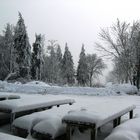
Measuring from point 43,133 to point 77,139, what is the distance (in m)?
0.86

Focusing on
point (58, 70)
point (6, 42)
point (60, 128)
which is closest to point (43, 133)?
point (60, 128)

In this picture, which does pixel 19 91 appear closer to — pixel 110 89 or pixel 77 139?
pixel 110 89

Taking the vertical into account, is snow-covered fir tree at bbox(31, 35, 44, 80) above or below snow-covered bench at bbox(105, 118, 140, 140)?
above

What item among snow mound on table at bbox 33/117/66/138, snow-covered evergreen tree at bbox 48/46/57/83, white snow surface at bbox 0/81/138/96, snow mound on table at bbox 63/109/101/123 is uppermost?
snow-covered evergreen tree at bbox 48/46/57/83

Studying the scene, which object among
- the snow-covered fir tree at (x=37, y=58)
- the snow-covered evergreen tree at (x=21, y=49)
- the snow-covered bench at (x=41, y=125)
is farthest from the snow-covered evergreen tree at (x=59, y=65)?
the snow-covered bench at (x=41, y=125)

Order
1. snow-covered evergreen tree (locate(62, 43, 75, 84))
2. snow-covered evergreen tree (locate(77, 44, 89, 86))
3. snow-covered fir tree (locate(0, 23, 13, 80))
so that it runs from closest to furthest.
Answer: snow-covered fir tree (locate(0, 23, 13, 80))
snow-covered evergreen tree (locate(62, 43, 75, 84))
snow-covered evergreen tree (locate(77, 44, 89, 86))

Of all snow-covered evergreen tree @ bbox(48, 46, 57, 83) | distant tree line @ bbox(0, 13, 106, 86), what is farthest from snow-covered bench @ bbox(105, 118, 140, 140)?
snow-covered evergreen tree @ bbox(48, 46, 57, 83)

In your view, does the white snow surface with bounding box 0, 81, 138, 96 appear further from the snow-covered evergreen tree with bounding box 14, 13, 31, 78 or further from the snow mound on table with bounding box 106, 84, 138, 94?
the snow-covered evergreen tree with bounding box 14, 13, 31, 78

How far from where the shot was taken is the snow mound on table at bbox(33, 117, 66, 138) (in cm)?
631

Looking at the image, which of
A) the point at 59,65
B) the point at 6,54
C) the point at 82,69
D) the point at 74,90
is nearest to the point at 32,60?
the point at 6,54

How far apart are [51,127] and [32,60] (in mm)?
44117

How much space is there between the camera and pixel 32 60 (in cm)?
4994

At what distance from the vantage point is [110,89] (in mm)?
21312

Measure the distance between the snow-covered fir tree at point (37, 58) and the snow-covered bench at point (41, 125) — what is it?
42.3 meters
